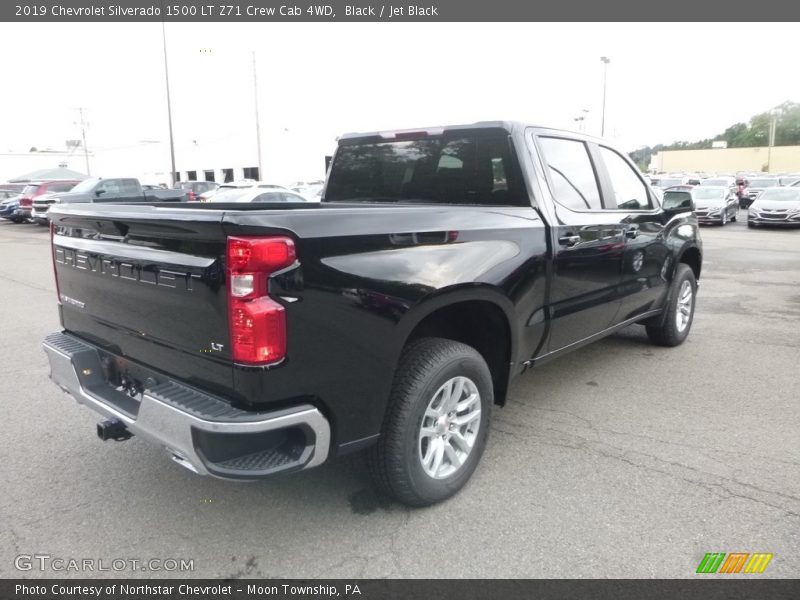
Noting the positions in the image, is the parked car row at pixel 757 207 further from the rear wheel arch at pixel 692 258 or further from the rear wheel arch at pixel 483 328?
the rear wheel arch at pixel 483 328

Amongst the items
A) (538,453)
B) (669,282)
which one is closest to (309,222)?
(538,453)

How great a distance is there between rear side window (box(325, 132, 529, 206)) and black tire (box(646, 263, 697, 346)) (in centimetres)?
265

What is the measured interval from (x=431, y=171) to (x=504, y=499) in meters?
2.11

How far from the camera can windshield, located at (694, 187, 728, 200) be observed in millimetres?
21844

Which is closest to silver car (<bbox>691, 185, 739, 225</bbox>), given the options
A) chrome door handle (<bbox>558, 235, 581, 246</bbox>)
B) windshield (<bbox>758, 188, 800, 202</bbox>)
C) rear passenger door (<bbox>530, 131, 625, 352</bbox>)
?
windshield (<bbox>758, 188, 800, 202</bbox>)

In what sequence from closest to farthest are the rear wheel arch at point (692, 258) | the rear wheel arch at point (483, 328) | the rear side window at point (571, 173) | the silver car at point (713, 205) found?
the rear wheel arch at point (483, 328)
the rear side window at point (571, 173)
the rear wheel arch at point (692, 258)
the silver car at point (713, 205)

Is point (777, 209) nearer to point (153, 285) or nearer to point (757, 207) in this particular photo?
point (757, 207)

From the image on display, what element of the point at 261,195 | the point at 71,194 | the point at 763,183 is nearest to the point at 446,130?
the point at 261,195

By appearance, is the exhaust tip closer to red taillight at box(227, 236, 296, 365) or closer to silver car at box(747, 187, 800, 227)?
red taillight at box(227, 236, 296, 365)

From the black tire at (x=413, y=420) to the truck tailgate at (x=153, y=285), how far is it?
81 cm

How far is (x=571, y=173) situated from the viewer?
161 inches

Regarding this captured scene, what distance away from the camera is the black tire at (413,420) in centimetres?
279

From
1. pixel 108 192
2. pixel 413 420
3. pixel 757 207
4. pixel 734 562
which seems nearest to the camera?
pixel 734 562
